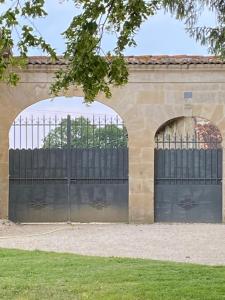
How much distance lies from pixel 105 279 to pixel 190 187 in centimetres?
1105

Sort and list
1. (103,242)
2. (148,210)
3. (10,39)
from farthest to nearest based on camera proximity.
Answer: (148,210) < (103,242) < (10,39)

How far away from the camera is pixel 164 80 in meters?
20.0

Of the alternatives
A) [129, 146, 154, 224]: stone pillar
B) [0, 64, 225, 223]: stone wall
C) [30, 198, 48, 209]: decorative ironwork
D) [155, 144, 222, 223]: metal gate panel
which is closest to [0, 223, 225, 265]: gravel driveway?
[129, 146, 154, 224]: stone pillar

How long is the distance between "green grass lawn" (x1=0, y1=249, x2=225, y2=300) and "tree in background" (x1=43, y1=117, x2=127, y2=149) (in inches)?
353

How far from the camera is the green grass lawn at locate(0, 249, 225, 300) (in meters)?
8.21

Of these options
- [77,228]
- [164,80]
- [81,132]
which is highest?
[164,80]

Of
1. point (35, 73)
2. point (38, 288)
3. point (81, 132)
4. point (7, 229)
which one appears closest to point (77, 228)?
point (7, 229)

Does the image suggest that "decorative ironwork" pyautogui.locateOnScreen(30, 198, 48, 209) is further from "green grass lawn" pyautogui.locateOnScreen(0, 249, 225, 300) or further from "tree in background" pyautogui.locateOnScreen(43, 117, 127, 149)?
"green grass lawn" pyautogui.locateOnScreen(0, 249, 225, 300)

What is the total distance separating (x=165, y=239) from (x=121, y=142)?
22.6 ft

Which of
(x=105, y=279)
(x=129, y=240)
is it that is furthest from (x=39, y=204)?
(x=105, y=279)

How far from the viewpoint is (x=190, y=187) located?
1995cm

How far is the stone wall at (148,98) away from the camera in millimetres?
19922

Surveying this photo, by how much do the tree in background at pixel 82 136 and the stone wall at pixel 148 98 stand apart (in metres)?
0.67

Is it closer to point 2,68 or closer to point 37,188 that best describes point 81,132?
point 37,188
